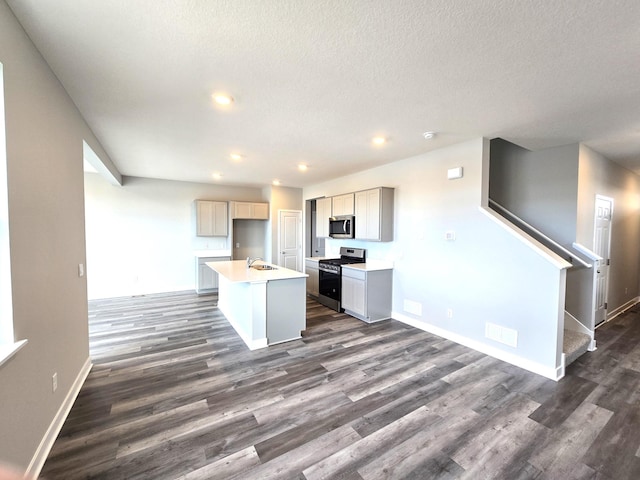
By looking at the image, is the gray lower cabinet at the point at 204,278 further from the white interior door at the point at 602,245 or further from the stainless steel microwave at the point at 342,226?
the white interior door at the point at 602,245

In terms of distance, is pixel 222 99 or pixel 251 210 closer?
pixel 222 99

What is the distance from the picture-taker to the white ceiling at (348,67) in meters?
1.43

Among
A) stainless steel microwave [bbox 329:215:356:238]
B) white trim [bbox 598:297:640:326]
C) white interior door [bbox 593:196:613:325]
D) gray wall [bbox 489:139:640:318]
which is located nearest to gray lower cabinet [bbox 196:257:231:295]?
stainless steel microwave [bbox 329:215:356:238]

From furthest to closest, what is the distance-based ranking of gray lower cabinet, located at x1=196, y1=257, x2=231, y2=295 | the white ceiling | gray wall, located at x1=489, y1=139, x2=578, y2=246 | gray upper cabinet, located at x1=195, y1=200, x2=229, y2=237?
gray upper cabinet, located at x1=195, y1=200, x2=229, y2=237 < gray lower cabinet, located at x1=196, y1=257, x2=231, y2=295 < gray wall, located at x1=489, y1=139, x2=578, y2=246 < the white ceiling

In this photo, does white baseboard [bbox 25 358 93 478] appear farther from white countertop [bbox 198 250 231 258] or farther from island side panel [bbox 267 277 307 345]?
white countertop [bbox 198 250 231 258]

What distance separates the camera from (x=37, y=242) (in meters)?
1.71

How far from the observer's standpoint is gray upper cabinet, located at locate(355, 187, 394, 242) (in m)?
4.34

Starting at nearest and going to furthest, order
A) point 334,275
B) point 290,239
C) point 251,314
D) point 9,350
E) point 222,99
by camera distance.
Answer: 1. point 9,350
2. point 222,99
3. point 251,314
4. point 334,275
5. point 290,239

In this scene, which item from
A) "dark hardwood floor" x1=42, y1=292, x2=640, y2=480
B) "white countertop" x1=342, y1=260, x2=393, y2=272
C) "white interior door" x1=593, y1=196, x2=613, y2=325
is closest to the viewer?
"dark hardwood floor" x1=42, y1=292, x2=640, y2=480

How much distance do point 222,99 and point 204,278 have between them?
183 inches

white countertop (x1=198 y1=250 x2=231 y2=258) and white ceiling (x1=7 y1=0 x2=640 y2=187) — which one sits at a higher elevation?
white ceiling (x1=7 y1=0 x2=640 y2=187)

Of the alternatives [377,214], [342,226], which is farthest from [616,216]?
[342,226]

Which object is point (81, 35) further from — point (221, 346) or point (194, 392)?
point (221, 346)

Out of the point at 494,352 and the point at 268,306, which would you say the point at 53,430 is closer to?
the point at 268,306
